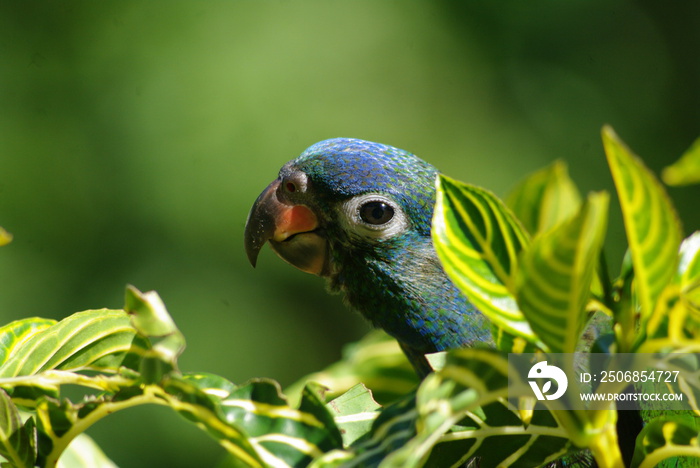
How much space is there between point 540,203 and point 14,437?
514mm

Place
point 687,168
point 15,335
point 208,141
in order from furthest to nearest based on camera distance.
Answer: point 208,141
point 15,335
point 687,168

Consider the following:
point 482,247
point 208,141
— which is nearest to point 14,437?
point 482,247

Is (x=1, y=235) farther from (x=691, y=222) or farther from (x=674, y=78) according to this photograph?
(x=674, y=78)

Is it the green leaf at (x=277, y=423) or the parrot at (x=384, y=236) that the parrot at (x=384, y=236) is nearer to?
the parrot at (x=384, y=236)

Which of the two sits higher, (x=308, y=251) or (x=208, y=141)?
(x=208, y=141)

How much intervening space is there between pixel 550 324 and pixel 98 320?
398 millimetres

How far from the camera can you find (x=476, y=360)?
515 millimetres

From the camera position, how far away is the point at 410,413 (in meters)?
0.51

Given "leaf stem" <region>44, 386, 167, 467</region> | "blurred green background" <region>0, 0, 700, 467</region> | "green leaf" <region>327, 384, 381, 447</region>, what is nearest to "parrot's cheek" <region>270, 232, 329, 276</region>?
"green leaf" <region>327, 384, 381, 447</region>

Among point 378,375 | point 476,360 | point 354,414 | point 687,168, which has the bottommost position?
point 378,375

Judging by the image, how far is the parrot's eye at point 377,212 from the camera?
3.70 feet

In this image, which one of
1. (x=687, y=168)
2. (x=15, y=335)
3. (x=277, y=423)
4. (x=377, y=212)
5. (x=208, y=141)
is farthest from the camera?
(x=208, y=141)

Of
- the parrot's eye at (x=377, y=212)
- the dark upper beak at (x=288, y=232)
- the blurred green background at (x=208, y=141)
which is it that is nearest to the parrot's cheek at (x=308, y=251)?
the dark upper beak at (x=288, y=232)

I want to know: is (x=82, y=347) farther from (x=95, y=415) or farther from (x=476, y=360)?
(x=476, y=360)
